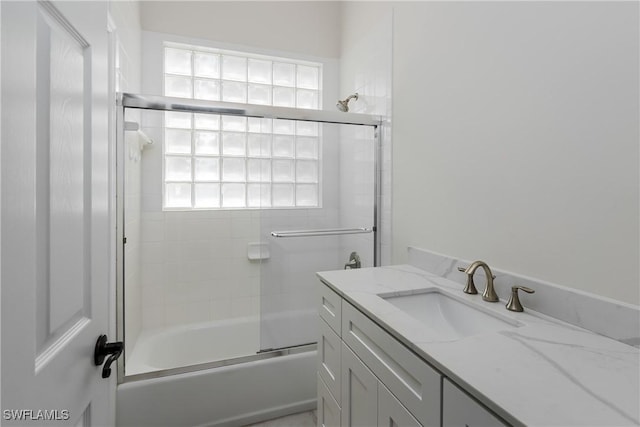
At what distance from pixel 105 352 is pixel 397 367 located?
708 mm

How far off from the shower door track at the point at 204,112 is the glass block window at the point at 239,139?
0.10m

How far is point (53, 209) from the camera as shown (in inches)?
19.7

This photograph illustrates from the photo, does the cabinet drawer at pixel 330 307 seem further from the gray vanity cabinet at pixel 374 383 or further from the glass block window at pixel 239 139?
the glass block window at pixel 239 139

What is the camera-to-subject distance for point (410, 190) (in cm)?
165

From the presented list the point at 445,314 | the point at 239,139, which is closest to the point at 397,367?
the point at 445,314

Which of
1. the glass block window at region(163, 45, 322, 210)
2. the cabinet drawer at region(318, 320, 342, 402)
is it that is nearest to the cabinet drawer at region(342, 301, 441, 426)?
the cabinet drawer at region(318, 320, 342, 402)

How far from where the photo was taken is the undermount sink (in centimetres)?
100

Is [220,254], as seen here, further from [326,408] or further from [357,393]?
[357,393]

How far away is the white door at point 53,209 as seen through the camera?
1.30ft

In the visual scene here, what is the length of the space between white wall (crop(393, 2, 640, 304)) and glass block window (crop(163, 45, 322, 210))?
747mm

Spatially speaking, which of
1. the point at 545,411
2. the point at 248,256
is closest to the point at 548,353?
the point at 545,411

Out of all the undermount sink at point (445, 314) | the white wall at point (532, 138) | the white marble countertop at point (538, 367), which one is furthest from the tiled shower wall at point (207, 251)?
the white marble countertop at point (538, 367)

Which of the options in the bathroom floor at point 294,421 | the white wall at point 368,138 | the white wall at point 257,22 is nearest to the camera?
the bathroom floor at point 294,421

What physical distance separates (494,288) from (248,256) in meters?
1.62
